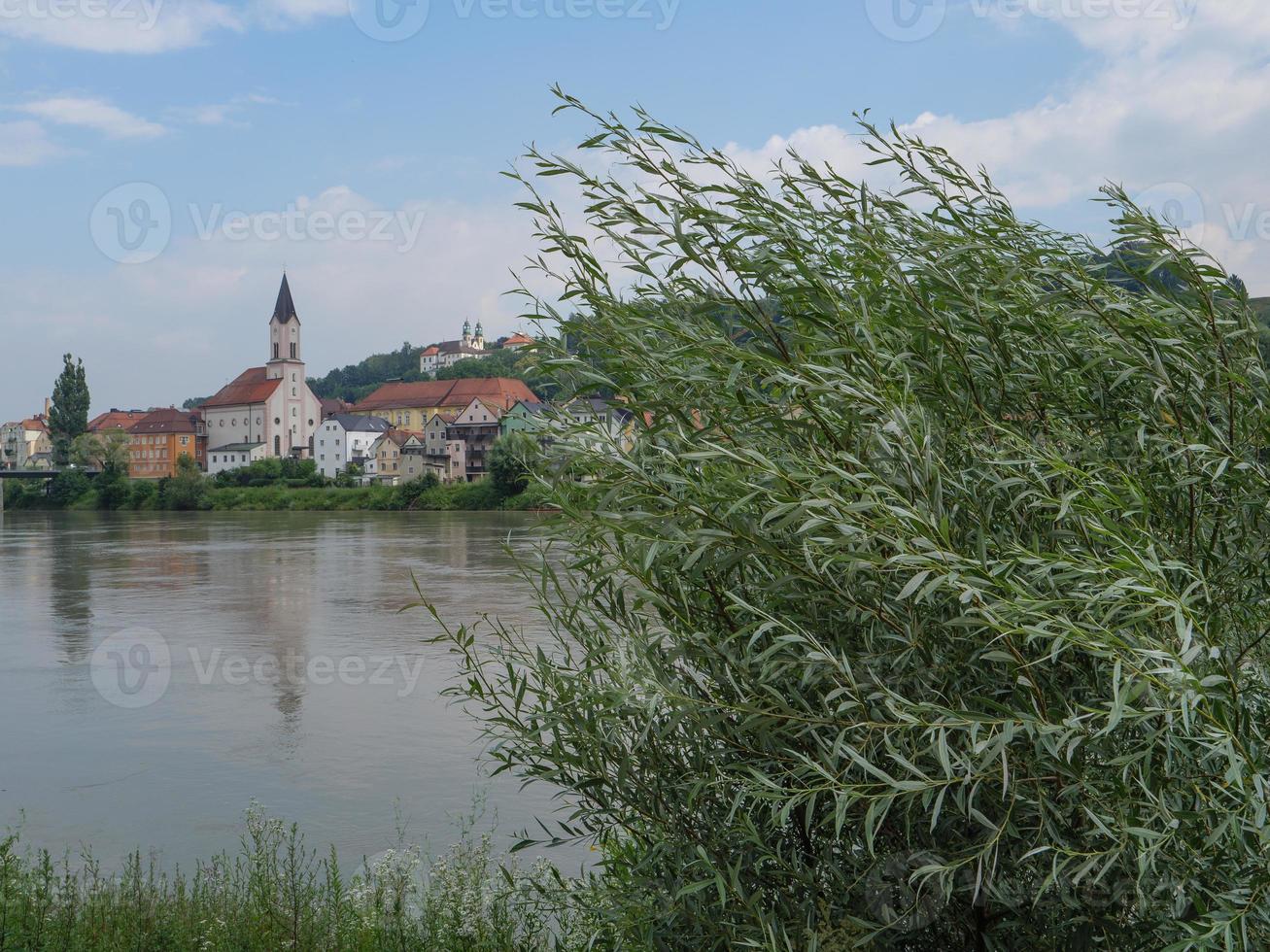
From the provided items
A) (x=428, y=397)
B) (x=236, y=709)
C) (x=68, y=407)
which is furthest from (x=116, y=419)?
(x=236, y=709)

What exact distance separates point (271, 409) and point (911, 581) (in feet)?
445

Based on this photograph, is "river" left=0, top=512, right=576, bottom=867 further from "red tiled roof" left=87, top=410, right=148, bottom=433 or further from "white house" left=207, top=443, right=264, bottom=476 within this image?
"red tiled roof" left=87, top=410, right=148, bottom=433

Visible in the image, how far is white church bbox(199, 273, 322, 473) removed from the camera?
12875 cm

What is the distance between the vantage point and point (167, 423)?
131250 mm

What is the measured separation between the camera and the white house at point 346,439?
117 meters

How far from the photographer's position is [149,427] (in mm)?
131375

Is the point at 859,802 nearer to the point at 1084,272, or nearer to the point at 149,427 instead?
the point at 1084,272

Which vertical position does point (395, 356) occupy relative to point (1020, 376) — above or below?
above

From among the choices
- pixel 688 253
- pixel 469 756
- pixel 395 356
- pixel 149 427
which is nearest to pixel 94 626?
pixel 469 756

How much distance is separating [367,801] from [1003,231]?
25.0 feet

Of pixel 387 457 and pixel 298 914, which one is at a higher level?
pixel 387 457

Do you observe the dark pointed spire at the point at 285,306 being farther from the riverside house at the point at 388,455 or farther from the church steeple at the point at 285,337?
the riverside house at the point at 388,455

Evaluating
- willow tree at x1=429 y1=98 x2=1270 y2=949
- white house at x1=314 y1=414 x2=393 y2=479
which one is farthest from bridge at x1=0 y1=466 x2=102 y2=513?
willow tree at x1=429 y1=98 x2=1270 y2=949

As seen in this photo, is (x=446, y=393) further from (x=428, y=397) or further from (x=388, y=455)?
(x=388, y=455)
